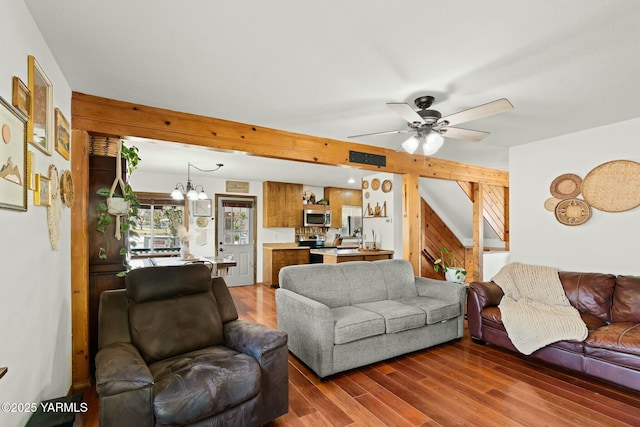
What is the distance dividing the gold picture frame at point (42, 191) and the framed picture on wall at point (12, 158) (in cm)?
24

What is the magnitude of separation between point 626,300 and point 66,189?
4.84m

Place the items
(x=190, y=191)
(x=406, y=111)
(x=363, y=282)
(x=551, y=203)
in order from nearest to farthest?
(x=406, y=111)
(x=363, y=282)
(x=551, y=203)
(x=190, y=191)

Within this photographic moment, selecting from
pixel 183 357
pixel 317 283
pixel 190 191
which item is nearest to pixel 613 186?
pixel 317 283

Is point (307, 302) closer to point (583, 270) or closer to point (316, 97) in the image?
point (316, 97)

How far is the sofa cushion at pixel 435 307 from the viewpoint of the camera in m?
3.24

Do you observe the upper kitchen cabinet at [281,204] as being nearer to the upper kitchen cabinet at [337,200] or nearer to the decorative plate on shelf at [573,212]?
the upper kitchen cabinet at [337,200]

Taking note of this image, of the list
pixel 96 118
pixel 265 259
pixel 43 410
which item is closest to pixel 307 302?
pixel 43 410

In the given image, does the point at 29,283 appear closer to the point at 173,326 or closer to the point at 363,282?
the point at 173,326

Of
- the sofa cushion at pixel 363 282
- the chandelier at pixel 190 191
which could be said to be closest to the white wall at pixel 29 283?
the sofa cushion at pixel 363 282

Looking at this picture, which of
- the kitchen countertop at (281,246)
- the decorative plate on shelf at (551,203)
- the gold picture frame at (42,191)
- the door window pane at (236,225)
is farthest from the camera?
the door window pane at (236,225)

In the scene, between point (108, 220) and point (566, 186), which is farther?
point (566, 186)

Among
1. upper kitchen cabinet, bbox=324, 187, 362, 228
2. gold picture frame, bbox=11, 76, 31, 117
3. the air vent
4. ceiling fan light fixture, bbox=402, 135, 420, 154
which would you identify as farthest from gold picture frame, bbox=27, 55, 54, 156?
upper kitchen cabinet, bbox=324, 187, 362, 228

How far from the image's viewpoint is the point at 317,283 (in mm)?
3307

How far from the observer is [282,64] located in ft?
7.19
